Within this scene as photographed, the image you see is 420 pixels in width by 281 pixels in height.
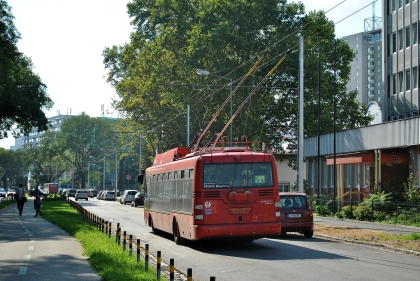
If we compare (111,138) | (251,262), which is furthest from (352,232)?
(111,138)

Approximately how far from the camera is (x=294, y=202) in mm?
25781

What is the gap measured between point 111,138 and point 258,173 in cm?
13425

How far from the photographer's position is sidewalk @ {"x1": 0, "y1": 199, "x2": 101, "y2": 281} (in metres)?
14.4

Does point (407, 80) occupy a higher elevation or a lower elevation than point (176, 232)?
higher

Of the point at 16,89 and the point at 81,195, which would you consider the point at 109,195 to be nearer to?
the point at 81,195

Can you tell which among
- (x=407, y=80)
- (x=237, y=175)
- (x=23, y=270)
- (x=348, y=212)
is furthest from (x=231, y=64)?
(x=23, y=270)

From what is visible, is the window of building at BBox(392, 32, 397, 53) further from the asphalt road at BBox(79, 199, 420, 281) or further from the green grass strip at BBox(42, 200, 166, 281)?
the green grass strip at BBox(42, 200, 166, 281)

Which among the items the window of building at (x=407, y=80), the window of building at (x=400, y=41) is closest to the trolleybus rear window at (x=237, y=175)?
the window of building at (x=407, y=80)

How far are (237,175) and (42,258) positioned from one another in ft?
18.4

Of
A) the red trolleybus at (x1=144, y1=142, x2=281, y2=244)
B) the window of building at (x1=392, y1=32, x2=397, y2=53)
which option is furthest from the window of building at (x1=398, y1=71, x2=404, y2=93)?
the red trolleybus at (x1=144, y1=142, x2=281, y2=244)

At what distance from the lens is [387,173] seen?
152 feet

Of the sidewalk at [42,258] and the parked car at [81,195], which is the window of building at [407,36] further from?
the parked car at [81,195]

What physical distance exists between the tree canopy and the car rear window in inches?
1032

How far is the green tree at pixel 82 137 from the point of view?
486 feet
